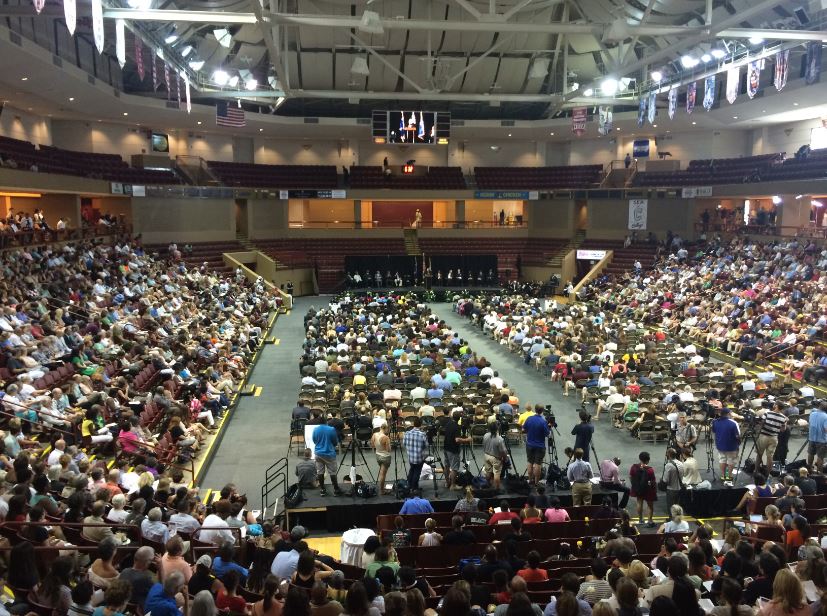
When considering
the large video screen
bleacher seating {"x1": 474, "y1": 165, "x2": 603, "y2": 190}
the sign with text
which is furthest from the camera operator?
bleacher seating {"x1": 474, "y1": 165, "x2": 603, "y2": 190}

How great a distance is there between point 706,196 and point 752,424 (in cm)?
2707

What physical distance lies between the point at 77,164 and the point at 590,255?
27.7 m

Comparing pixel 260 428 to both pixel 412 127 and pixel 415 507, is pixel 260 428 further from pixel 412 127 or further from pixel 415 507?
pixel 412 127

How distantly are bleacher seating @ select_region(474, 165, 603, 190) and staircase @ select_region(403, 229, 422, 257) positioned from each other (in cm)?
607

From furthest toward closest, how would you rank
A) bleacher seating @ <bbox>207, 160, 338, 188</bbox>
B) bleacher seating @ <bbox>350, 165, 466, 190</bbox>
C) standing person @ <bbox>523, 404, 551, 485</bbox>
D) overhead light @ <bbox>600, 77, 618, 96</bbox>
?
bleacher seating @ <bbox>350, 165, 466, 190</bbox> → bleacher seating @ <bbox>207, 160, 338, 188</bbox> → overhead light @ <bbox>600, 77, 618, 96</bbox> → standing person @ <bbox>523, 404, 551, 485</bbox>

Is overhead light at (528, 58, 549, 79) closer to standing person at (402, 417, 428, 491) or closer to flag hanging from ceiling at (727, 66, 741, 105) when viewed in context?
flag hanging from ceiling at (727, 66, 741, 105)

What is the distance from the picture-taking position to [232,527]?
8469 millimetres

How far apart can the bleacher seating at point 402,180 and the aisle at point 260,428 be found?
69.8 ft

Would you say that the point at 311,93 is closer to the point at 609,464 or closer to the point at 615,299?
the point at 615,299

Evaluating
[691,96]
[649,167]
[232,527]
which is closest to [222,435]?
[232,527]

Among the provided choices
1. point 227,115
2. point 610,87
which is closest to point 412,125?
point 227,115

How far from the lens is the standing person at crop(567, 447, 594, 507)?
1092 cm

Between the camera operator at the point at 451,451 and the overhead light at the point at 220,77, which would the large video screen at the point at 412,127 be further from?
the camera operator at the point at 451,451

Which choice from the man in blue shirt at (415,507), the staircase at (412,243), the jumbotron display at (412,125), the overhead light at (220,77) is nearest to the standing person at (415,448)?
the man in blue shirt at (415,507)
